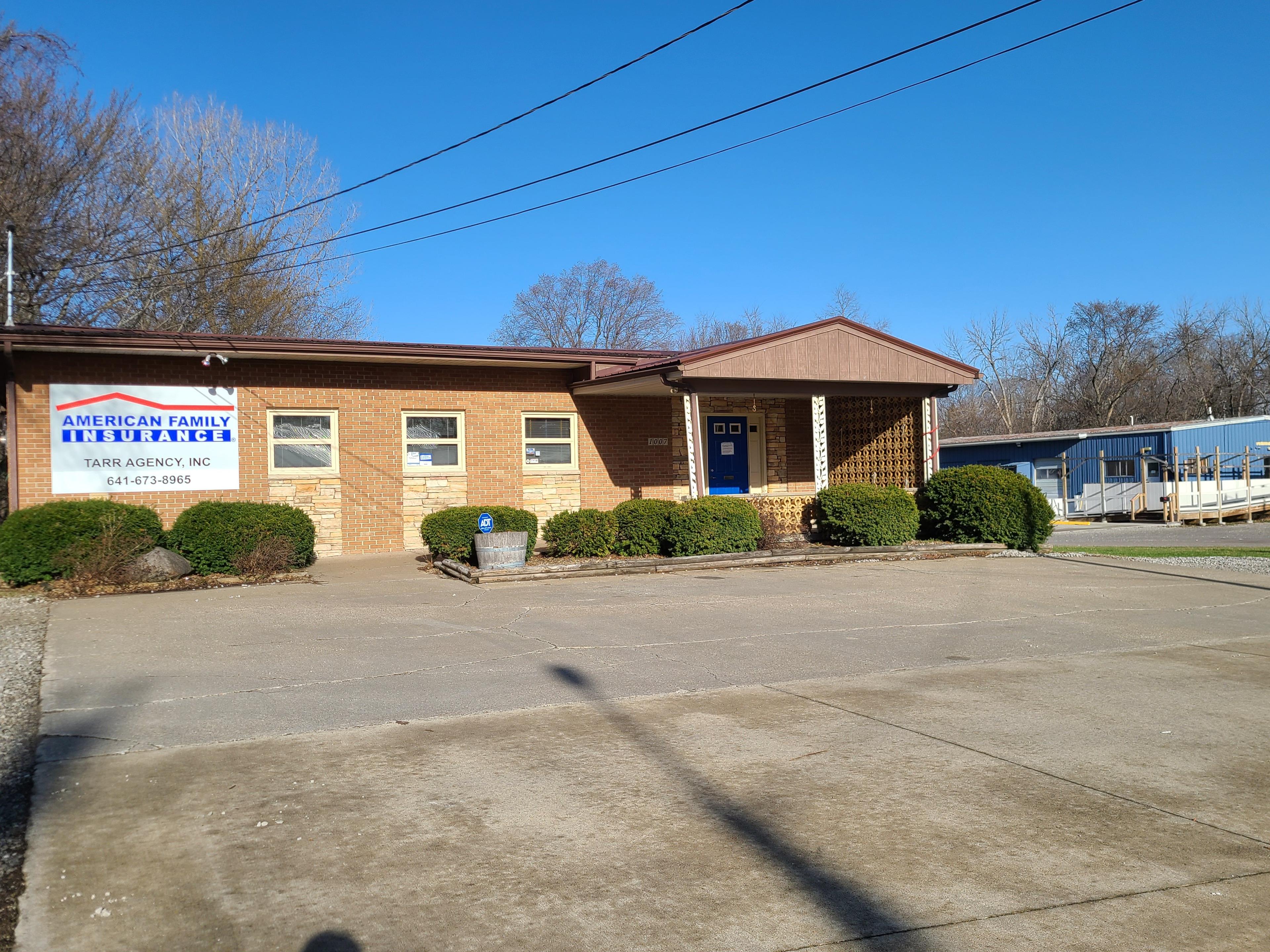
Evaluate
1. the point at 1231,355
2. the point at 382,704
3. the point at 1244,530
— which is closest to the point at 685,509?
the point at 382,704

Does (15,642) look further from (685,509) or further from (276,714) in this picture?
(685,509)

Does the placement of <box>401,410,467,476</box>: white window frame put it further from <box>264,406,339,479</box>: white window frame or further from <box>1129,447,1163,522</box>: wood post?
<box>1129,447,1163,522</box>: wood post

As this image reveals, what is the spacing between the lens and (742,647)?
9.19 meters

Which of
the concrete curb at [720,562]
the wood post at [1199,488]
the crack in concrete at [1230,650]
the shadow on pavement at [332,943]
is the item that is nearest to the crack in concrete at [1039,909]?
the shadow on pavement at [332,943]

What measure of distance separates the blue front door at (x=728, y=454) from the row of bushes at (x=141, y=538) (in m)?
8.78

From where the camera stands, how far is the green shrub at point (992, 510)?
17266 millimetres

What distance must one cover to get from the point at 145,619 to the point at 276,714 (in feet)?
15.8

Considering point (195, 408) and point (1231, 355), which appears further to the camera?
point (1231, 355)

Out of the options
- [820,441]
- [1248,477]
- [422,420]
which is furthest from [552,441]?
[1248,477]

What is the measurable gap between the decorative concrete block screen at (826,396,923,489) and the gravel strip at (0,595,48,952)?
13420 millimetres

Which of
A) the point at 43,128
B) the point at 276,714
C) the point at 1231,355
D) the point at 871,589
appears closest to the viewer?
the point at 276,714

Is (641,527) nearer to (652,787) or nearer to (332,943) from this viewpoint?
(652,787)

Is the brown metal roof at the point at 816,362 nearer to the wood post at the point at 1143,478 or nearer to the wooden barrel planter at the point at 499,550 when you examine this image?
the wooden barrel planter at the point at 499,550

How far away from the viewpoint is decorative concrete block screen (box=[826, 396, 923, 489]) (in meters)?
19.8
